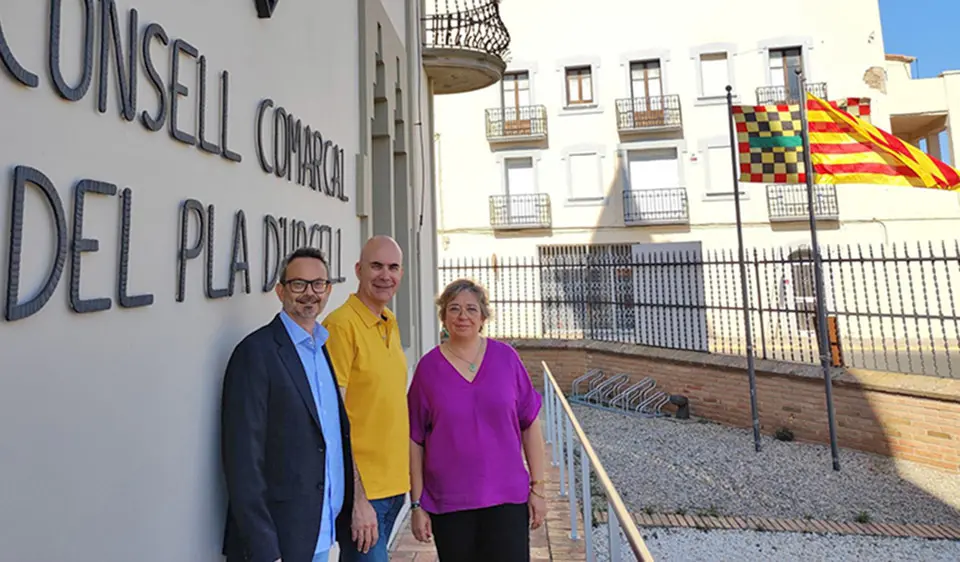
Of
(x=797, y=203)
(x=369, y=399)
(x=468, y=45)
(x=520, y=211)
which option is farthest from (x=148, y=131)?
(x=797, y=203)

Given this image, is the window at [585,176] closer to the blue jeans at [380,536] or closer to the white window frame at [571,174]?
the white window frame at [571,174]

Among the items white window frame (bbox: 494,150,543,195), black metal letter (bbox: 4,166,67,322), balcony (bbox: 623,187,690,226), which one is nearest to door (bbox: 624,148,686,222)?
balcony (bbox: 623,187,690,226)

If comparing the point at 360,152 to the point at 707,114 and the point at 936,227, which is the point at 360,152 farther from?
the point at 936,227

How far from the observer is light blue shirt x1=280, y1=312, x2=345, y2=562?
6.14 ft

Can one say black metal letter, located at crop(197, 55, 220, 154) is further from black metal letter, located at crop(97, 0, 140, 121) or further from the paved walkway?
Answer: the paved walkway

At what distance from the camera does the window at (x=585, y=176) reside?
1853cm

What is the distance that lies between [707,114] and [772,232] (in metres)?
4.53

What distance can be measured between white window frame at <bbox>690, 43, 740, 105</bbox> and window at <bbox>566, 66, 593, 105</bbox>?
353cm

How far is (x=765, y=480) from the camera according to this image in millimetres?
6352

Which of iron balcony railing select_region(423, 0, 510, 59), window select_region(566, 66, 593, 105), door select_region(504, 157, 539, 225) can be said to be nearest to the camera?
iron balcony railing select_region(423, 0, 510, 59)

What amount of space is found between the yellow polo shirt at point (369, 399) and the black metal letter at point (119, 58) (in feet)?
3.47

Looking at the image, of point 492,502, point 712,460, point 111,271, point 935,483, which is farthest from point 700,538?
point 111,271

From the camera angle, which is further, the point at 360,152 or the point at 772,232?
the point at 772,232

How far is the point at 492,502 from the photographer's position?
Result: 226 cm
